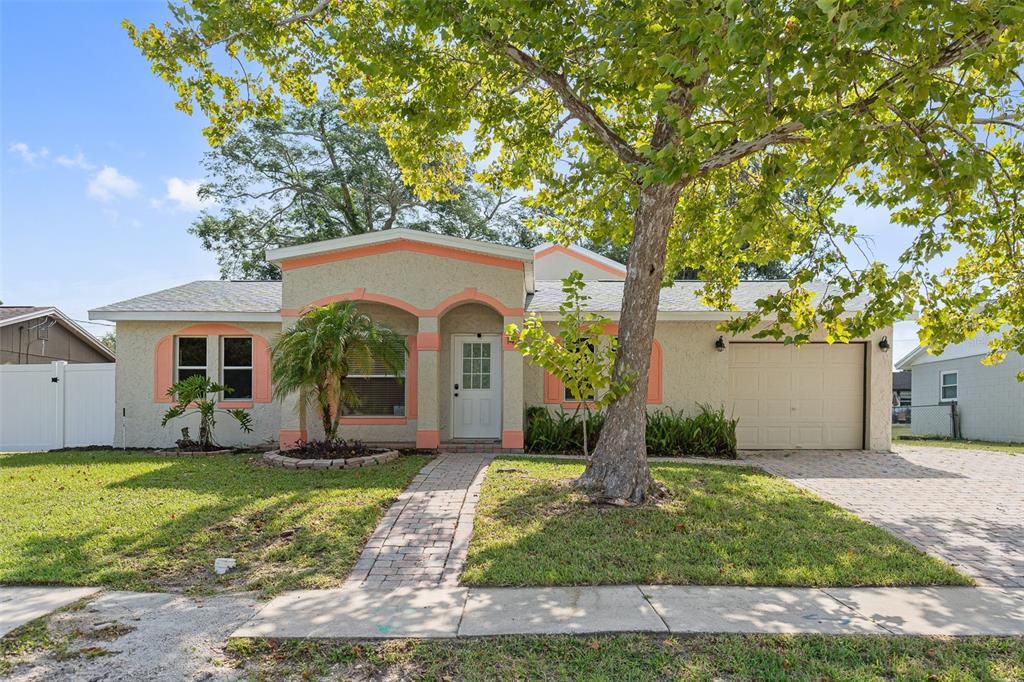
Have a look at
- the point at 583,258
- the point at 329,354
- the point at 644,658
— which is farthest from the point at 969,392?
the point at 644,658

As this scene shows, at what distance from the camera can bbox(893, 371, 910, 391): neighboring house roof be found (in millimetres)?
37844

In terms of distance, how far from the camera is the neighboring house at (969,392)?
17016 millimetres

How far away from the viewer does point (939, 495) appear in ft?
27.8

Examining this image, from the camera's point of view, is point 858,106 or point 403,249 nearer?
point 858,106

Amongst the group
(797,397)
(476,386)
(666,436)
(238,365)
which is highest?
(238,365)

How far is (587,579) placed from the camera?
195 inches

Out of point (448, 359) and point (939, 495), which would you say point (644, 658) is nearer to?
point (939, 495)

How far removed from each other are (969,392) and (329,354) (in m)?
20.1

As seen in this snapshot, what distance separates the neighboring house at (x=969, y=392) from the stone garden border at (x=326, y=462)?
15.6 meters

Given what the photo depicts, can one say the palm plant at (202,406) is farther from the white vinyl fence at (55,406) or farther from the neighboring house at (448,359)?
the white vinyl fence at (55,406)

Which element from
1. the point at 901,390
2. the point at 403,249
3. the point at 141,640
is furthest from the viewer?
the point at 901,390

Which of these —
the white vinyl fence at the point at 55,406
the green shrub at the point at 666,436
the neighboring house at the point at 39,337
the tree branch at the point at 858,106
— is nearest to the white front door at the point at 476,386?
the green shrub at the point at 666,436

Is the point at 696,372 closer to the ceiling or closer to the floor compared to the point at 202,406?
closer to the ceiling

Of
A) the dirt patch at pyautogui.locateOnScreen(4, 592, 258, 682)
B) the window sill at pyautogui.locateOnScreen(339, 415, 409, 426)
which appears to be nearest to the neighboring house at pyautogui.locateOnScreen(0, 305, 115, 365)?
the window sill at pyautogui.locateOnScreen(339, 415, 409, 426)
